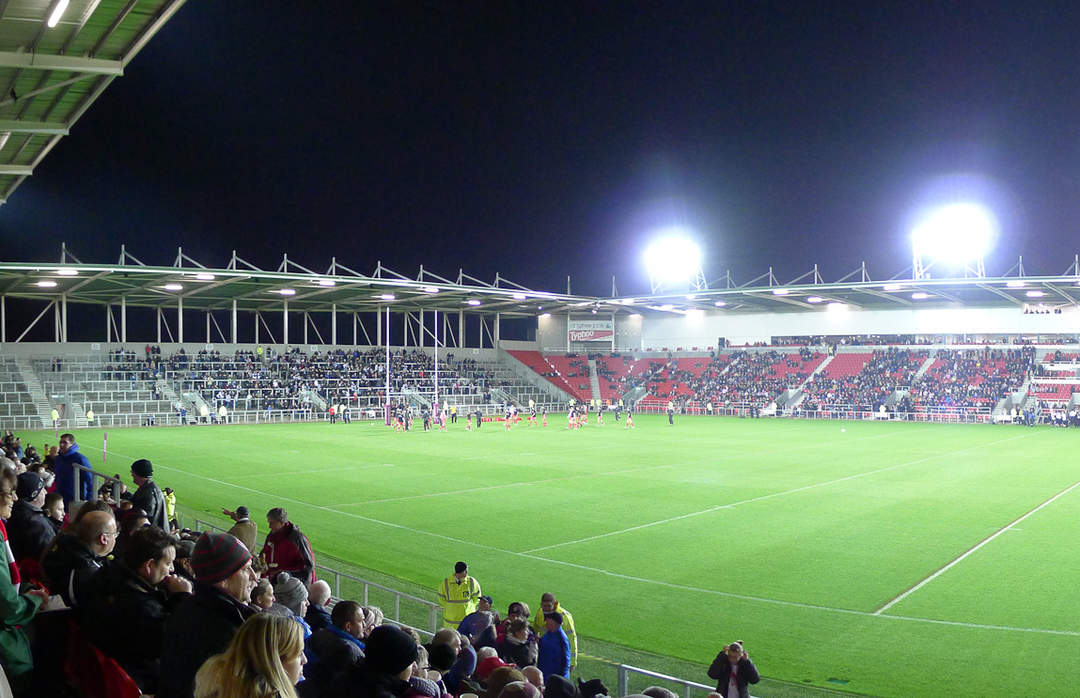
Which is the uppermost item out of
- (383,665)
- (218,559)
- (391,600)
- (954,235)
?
(954,235)

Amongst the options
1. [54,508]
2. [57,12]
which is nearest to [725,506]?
[54,508]

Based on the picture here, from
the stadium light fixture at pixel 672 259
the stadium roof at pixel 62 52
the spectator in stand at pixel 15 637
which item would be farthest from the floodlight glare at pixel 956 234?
the spectator in stand at pixel 15 637

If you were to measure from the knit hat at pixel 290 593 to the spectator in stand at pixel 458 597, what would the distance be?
3.22 meters

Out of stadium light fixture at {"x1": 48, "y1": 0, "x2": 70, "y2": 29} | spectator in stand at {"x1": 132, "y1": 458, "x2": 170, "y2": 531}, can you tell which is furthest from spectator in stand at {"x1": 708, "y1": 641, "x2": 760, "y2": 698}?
stadium light fixture at {"x1": 48, "y1": 0, "x2": 70, "y2": 29}

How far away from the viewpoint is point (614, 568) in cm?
1419

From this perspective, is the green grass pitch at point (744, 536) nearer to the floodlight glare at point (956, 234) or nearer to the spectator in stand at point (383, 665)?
the spectator in stand at point (383, 665)

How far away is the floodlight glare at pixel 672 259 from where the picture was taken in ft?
219

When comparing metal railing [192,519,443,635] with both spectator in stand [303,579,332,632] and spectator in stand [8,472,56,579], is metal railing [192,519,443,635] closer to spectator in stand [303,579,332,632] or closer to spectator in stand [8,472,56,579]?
spectator in stand [303,579,332,632]

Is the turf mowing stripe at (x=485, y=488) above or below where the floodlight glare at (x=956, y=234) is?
below

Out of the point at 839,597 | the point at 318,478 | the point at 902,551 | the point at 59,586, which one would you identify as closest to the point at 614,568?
the point at 839,597

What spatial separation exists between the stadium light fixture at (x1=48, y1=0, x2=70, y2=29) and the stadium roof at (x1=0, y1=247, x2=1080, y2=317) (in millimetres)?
32074

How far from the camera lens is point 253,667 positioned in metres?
2.68

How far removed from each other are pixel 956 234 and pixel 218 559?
6047cm

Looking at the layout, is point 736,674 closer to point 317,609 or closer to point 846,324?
point 317,609
